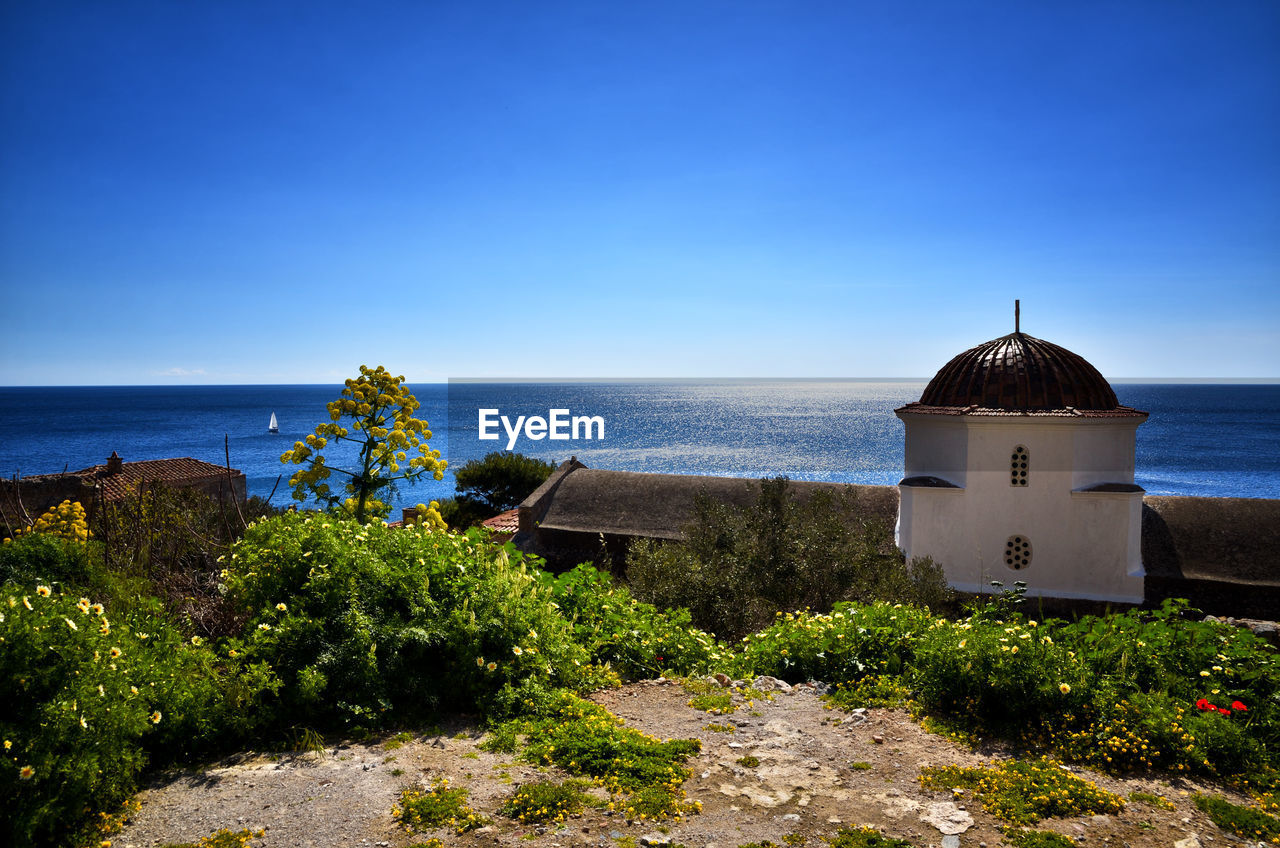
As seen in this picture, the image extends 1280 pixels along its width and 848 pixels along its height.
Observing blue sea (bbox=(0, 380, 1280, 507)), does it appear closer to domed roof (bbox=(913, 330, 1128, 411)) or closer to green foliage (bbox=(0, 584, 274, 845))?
domed roof (bbox=(913, 330, 1128, 411))

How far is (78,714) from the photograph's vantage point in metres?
4.40

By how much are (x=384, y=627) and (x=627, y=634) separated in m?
2.94

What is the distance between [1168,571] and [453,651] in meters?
19.8

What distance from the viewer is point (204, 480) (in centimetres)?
3688

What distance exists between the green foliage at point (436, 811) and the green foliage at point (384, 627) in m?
1.28

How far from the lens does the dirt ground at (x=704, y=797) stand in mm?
4574

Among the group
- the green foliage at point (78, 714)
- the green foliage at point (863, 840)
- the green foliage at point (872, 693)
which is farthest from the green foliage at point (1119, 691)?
the green foliage at point (78, 714)

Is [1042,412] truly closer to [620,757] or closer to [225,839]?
[620,757]

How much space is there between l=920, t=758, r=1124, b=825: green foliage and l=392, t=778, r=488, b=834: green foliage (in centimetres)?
335

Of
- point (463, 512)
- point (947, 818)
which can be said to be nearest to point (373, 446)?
point (947, 818)

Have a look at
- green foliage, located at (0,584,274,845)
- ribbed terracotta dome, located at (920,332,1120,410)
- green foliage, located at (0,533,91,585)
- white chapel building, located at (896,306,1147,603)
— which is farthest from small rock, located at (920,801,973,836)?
ribbed terracotta dome, located at (920,332,1120,410)

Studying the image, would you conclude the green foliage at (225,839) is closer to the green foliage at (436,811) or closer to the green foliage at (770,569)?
the green foliage at (436,811)

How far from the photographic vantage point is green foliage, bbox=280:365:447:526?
364 inches

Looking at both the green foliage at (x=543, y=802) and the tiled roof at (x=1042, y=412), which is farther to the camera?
the tiled roof at (x=1042, y=412)
